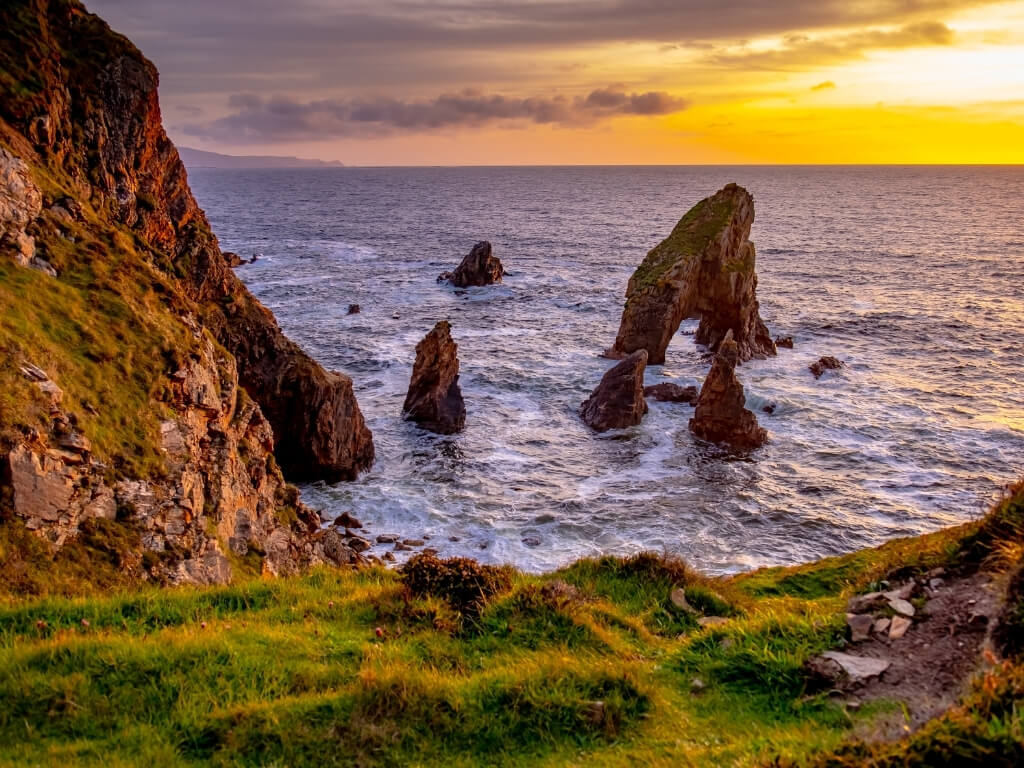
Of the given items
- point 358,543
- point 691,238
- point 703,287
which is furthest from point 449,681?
point 691,238

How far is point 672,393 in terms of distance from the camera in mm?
51344

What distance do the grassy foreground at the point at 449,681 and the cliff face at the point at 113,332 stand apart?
248 inches

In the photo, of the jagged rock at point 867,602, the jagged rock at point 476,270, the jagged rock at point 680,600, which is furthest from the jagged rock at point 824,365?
the jagged rock at point 867,602

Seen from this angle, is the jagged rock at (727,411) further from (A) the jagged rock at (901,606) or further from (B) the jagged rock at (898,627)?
(B) the jagged rock at (898,627)

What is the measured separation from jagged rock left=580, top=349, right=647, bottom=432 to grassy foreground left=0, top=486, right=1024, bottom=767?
3449 cm

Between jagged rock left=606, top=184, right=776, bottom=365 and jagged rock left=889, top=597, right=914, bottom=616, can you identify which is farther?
jagged rock left=606, top=184, right=776, bottom=365

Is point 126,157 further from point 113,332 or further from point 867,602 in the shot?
point 867,602

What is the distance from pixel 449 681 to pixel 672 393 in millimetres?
44908

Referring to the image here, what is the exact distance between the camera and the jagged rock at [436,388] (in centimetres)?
4481

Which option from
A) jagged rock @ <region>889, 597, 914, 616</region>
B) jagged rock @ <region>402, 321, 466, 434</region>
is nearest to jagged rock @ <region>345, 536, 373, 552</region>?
jagged rock @ <region>402, 321, 466, 434</region>

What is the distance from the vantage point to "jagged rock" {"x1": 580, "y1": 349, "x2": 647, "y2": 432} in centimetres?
4613

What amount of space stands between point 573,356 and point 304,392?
1236 inches

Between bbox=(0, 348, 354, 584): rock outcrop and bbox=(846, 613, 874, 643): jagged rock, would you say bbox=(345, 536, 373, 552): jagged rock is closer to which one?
bbox=(0, 348, 354, 584): rock outcrop

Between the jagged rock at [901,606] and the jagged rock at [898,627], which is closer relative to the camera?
the jagged rock at [898,627]
